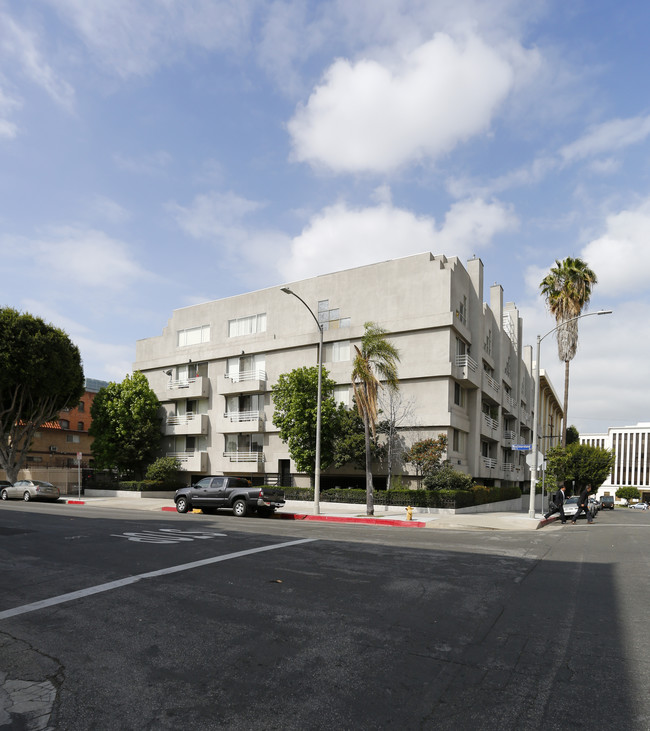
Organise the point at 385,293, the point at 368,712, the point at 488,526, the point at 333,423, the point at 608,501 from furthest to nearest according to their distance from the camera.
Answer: the point at 608,501, the point at 385,293, the point at 333,423, the point at 488,526, the point at 368,712

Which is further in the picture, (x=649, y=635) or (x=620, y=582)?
(x=620, y=582)

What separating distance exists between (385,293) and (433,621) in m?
29.6

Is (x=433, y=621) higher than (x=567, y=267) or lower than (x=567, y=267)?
lower

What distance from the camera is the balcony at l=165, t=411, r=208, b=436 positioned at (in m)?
42.7

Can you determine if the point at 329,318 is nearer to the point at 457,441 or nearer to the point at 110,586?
the point at 457,441

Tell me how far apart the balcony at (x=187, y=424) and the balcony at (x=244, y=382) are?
3.07 metres

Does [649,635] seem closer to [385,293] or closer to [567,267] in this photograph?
[385,293]

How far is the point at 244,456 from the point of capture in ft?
132

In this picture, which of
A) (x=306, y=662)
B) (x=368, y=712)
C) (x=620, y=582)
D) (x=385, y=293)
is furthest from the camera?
(x=385, y=293)

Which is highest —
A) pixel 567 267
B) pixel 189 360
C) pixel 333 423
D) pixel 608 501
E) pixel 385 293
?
pixel 567 267

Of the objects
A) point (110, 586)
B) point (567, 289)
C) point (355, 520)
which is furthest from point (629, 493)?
point (110, 586)

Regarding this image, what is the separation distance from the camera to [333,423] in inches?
1315

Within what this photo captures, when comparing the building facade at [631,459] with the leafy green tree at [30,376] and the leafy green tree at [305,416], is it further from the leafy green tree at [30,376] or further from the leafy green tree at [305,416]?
the leafy green tree at [30,376]

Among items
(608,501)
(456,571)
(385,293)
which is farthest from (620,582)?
(608,501)
